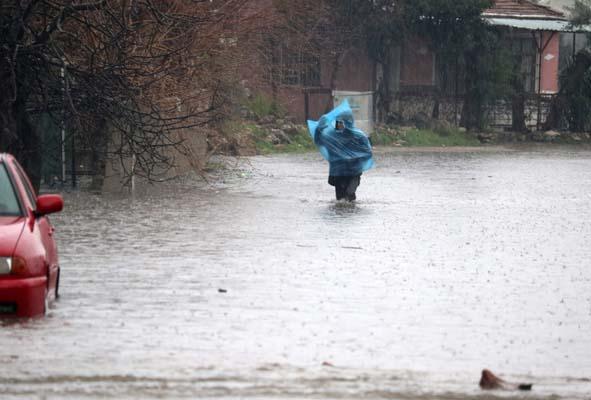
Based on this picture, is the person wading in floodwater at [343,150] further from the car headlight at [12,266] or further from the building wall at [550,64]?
the building wall at [550,64]

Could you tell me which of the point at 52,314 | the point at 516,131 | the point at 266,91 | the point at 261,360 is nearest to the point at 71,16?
the point at 52,314

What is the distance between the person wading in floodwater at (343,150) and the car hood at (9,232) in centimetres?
1249

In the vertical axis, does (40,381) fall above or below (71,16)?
below

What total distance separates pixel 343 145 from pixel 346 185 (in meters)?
0.73

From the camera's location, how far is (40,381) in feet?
24.6

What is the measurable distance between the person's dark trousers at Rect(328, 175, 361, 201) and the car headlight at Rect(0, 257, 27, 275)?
13.2 metres

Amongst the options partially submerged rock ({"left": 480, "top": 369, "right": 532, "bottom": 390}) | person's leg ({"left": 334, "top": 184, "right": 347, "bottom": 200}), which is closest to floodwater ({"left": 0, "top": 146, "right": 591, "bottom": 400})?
partially submerged rock ({"left": 480, "top": 369, "right": 532, "bottom": 390})

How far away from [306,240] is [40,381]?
873 cm

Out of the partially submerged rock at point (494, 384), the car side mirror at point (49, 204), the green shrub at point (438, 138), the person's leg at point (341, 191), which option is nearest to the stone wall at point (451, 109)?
the green shrub at point (438, 138)

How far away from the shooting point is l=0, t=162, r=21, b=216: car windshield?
10281mm

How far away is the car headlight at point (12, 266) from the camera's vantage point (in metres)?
9.33

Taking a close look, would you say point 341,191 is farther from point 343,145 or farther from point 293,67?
point 293,67

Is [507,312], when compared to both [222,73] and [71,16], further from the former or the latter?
[222,73]

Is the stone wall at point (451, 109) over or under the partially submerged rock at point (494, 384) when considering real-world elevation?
under
